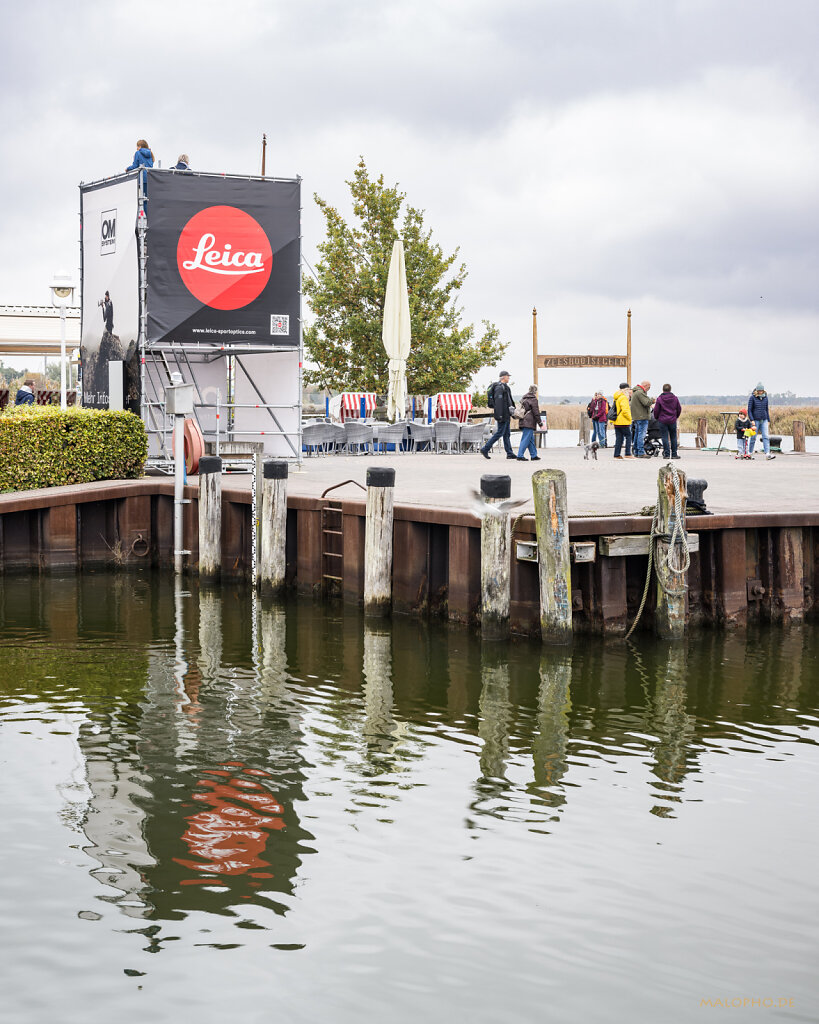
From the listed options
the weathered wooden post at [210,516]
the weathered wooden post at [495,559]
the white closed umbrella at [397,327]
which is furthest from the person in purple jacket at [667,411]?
the weathered wooden post at [495,559]

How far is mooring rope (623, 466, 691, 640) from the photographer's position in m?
11.2

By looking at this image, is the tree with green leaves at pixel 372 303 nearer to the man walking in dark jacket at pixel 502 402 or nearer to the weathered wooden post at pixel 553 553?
the man walking in dark jacket at pixel 502 402

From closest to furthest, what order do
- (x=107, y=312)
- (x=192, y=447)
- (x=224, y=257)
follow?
(x=192, y=447), (x=224, y=257), (x=107, y=312)

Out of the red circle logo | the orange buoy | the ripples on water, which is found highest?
the red circle logo

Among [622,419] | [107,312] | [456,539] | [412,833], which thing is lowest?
[412,833]

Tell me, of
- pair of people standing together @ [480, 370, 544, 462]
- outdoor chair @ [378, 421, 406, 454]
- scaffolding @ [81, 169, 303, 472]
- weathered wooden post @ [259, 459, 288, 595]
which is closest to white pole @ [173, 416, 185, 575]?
weathered wooden post @ [259, 459, 288, 595]

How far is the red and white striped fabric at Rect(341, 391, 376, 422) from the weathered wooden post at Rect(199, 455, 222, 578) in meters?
17.1

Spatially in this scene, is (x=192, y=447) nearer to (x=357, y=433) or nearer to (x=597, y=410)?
(x=357, y=433)

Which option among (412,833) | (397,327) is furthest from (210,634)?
(397,327)

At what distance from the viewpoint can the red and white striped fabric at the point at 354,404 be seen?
3256 cm

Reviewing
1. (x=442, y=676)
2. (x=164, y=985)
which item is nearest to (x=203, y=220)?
(x=442, y=676)

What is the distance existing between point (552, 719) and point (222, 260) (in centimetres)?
1291

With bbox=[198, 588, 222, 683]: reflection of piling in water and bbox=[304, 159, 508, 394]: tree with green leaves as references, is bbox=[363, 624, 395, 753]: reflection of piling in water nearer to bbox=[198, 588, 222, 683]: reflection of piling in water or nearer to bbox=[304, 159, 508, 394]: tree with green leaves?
bbox=[198, 588, 222, 683]: reflection of piling in water

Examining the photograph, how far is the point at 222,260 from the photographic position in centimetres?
1997
